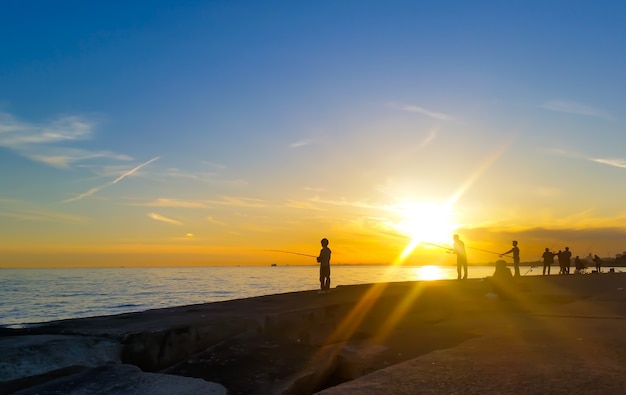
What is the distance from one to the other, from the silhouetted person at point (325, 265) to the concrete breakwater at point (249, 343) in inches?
60.9

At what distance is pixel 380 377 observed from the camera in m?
4.98

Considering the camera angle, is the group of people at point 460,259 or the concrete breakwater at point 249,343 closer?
the concrete breakwater at point 249,343

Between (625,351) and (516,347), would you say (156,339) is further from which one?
(625,351)

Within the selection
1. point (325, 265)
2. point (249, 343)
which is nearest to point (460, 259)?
point (325, 265)

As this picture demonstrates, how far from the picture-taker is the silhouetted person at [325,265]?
13.6m

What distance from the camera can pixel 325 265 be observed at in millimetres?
13688

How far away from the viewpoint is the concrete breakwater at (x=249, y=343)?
195 inches

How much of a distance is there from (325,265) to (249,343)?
704 centimetres

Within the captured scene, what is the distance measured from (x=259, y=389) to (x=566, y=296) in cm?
1159

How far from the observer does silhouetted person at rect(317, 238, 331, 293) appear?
535 inches

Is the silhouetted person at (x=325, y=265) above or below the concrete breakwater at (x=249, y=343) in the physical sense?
above

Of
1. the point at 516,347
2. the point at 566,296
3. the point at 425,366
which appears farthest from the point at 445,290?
the point at 425,366

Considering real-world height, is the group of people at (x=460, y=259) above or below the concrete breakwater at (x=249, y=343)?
above

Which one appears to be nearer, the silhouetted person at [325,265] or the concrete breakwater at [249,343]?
the concrete breakwater at [249,343]
